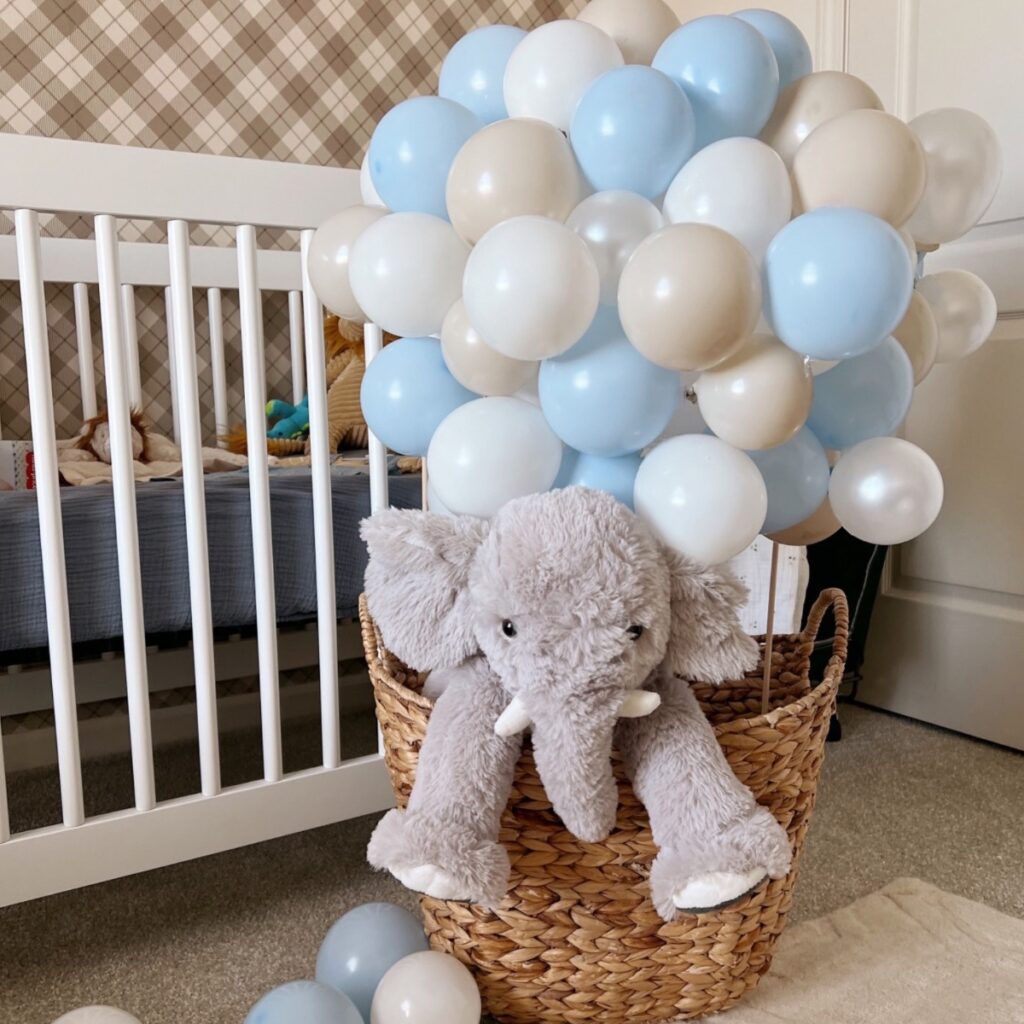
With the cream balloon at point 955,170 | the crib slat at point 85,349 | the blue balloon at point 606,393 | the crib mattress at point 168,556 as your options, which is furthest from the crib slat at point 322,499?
the crib slat at point 85,349

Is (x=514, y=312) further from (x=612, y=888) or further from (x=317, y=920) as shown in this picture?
(x=317, y=920)

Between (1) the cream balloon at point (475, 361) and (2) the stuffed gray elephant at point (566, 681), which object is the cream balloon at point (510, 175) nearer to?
(1) the cream balloon at point (475, 361)

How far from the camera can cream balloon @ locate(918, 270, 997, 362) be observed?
841mm

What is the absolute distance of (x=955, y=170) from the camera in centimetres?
75

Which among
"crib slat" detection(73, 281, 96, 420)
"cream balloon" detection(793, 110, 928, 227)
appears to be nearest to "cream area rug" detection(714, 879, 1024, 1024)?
"cream balloon" detection(793, 110, 928, 227)

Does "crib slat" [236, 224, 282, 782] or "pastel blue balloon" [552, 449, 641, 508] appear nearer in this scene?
"pastel blue balloon" [552, 449, 641, 508]

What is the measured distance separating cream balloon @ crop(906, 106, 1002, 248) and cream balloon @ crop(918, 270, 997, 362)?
0.25ft

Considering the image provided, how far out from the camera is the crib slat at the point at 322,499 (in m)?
0.94

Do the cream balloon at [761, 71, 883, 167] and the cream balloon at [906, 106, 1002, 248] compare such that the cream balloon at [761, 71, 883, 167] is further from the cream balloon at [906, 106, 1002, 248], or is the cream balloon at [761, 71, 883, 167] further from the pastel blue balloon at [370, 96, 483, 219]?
the pastel blue balloon at [370, 96, 483, 219]

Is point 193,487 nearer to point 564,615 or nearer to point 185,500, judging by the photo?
point 185,500

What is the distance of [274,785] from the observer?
3.16ft

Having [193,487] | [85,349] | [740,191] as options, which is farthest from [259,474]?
[85,349]

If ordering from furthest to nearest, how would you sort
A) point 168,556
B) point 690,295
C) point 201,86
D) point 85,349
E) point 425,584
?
1. point 201,86
2. point 85,349
3. point 168,556
4. point 425,584
5. point 690,295

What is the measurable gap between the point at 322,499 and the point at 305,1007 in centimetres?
47
